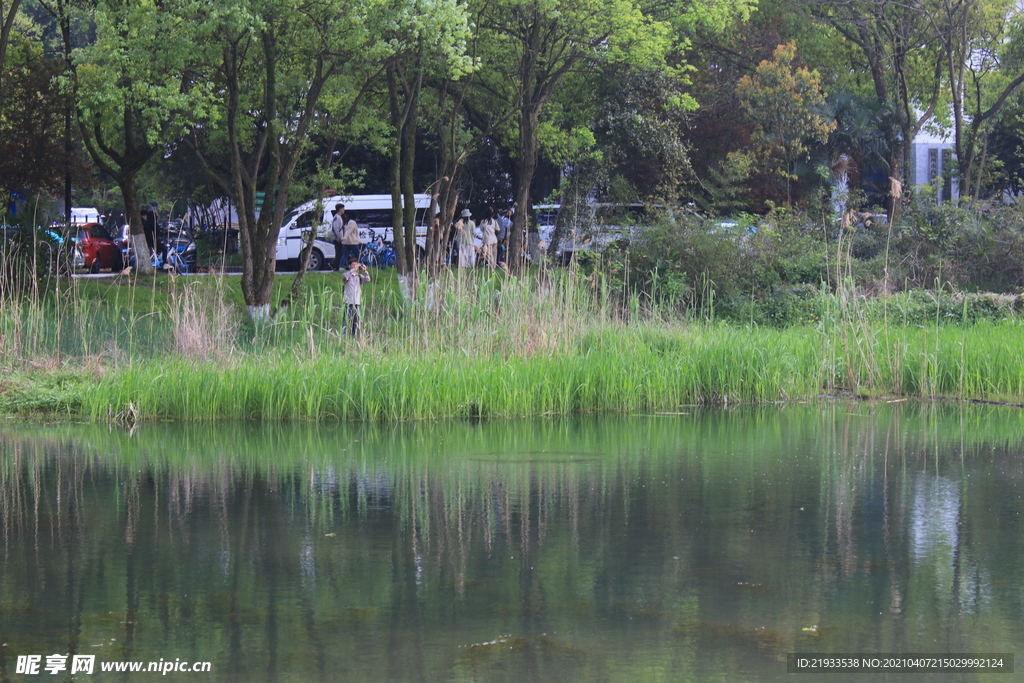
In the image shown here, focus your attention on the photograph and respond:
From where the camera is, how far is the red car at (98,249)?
1009 inches

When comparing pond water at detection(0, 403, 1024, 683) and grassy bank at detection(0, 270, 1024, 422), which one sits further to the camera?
grassy bank at detection(0, 270, 1024, 422)

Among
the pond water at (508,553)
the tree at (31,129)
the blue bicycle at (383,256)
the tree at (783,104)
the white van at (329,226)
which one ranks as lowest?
the pond water at (508,553)

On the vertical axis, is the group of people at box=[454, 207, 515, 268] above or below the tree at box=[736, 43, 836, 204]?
below

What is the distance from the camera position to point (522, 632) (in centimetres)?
541

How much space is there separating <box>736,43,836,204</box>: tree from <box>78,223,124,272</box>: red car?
48.8 feet

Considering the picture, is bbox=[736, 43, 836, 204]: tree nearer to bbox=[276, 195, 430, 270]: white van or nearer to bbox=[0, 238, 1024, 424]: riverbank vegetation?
bbox=[276, 195, 430, 270]: white van

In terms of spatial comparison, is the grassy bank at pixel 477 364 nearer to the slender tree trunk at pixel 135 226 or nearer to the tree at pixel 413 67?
the tree at pixel 413 67

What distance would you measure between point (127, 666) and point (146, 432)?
6.76 meters

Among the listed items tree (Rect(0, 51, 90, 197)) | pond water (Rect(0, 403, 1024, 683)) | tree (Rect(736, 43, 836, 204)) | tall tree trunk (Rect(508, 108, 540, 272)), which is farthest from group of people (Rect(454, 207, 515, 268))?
tree (Rect(0, 51, 90, 197))

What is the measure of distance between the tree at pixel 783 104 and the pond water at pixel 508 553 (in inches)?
744

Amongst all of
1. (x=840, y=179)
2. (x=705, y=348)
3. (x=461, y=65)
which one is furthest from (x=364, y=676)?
(x=840, y=179)

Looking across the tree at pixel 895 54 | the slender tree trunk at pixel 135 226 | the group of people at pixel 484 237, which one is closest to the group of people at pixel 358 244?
the group of people at pixel 484 237

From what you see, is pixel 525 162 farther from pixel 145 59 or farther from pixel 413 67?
pixel 145 59

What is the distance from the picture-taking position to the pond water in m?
5.19
